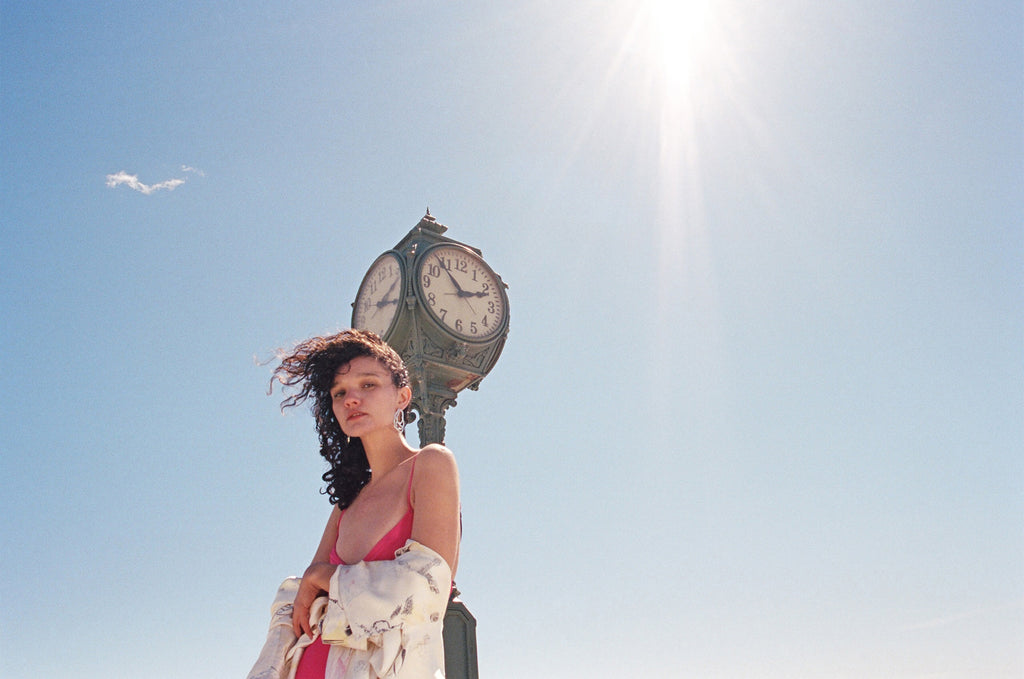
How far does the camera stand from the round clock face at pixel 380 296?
4930 mm

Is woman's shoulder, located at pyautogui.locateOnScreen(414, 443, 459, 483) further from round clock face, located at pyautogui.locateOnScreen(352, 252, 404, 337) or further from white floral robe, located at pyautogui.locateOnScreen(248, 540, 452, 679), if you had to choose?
round clock face, located at pyautogui.locateOnScreen(352, 252, 404, 337)

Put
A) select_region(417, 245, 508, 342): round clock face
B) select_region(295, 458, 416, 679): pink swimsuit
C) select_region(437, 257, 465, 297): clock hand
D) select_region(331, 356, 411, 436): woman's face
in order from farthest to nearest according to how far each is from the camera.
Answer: select_region(437, 257, 465, 297): clock hand, select_region(417, 245, 508, 342): round clock face, select_region(331, 356, 411, 436): woman's face, select_region(295, 458, 416, 679): pink swimsuit

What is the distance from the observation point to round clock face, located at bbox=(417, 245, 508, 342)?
485 cm

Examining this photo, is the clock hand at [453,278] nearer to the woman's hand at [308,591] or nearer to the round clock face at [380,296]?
the round clock face at [380,296]

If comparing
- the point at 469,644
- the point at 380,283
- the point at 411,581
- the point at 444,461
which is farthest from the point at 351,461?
the point at 380,283


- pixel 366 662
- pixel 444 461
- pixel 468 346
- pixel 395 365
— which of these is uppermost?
pixel 468 346

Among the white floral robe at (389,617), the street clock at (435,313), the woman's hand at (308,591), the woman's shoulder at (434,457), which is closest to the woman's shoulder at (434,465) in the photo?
the woman's shoulder at (434,457)

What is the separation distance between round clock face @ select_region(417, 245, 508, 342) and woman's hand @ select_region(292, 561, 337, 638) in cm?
276

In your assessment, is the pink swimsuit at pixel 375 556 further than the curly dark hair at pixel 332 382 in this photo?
No

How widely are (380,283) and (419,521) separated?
3417 mm

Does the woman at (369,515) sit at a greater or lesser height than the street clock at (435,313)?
lesser

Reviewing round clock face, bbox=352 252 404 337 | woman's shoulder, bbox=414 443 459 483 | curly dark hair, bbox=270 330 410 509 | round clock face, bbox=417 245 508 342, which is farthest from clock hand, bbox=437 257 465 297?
woman's shoulder, bbox=414 443 459 483

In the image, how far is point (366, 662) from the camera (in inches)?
70.7

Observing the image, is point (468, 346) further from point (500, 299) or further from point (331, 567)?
point (331, 567)
